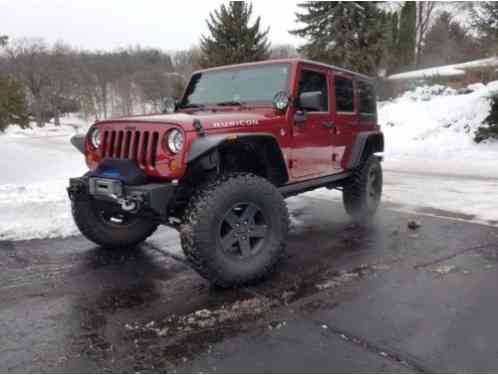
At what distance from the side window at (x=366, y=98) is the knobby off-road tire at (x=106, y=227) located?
3236 millimetres

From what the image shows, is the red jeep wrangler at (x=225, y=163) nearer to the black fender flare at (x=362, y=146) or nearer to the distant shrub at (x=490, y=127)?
the black fender flare at (x=362, y=146)

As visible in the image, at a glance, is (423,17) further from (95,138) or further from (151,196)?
(151,196)

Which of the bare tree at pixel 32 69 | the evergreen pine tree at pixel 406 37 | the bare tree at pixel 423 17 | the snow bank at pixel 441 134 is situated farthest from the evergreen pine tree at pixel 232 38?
the bare tree at pixel 32 69

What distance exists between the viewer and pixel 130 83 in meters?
56.2

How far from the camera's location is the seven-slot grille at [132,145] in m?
3.54

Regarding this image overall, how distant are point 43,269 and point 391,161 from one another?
10.9 meters

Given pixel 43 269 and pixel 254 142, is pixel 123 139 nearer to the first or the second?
pixel 254 142

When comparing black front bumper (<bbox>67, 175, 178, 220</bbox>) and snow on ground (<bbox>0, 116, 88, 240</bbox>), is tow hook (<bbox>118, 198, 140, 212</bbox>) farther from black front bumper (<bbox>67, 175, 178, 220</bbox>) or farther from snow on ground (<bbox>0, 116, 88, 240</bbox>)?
snow on ground (<bbox>0, 116, 88, 240</bbox>)

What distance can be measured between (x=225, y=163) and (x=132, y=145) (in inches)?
37.7

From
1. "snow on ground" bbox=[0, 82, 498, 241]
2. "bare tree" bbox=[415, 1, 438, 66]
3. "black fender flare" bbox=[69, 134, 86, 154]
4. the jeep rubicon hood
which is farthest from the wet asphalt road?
"bare tree" bbox=[415, 1, 438, 66]

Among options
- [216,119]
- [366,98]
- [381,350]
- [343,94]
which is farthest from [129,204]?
[366,98]

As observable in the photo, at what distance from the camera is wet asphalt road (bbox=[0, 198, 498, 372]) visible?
8.47ft

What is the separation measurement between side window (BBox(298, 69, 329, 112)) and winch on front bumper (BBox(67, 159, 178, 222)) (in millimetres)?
1956

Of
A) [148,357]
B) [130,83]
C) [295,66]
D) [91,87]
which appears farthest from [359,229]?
[91,87]
